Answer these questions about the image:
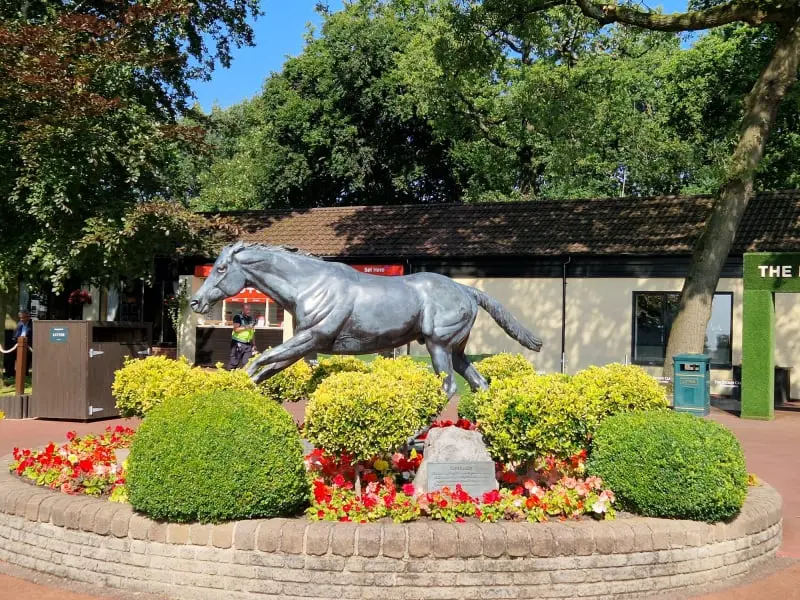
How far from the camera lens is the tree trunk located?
15.4 metres

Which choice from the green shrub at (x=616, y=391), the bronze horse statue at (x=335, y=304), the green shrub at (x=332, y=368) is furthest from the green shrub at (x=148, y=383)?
the green shrub at (x=616, y=391)

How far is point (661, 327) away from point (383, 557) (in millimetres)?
16727

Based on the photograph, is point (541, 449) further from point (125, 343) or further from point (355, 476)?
point (125, 343)

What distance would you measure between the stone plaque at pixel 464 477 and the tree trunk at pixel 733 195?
1096 cm

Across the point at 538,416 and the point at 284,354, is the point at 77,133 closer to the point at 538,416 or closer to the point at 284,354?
the point at 284,354

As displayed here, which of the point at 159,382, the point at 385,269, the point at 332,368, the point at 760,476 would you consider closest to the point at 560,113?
the point at 385,269

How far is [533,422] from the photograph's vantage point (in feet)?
21.0

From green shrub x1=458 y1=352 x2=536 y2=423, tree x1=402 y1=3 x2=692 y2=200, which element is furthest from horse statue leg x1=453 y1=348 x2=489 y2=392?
tree x1=402 y1=3 x2=692 y2=200

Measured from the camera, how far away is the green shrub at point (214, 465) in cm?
531

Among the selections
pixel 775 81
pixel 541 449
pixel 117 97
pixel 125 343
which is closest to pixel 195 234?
pixel 117 97

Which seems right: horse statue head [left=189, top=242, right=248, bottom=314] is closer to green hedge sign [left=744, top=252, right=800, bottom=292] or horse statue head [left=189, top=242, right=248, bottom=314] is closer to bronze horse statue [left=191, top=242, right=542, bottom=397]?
bronze horse statue [left=191, top=242, right=542, bottom=397]

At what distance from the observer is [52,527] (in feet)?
19.1

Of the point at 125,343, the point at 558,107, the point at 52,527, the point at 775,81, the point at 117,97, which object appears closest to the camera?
the point at 52,527

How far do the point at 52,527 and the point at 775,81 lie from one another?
48.9 ft
